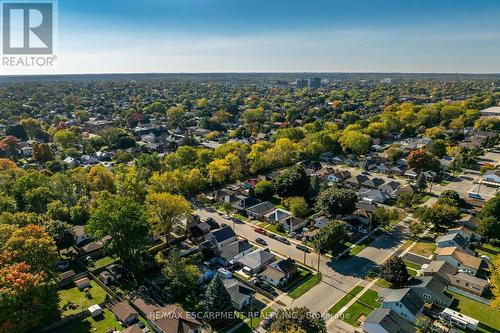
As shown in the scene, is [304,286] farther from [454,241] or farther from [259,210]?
[454,241]

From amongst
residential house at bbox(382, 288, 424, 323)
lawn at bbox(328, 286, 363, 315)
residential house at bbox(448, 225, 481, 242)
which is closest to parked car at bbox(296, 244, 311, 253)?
lawn at bbox(328, 286, 363, 315)

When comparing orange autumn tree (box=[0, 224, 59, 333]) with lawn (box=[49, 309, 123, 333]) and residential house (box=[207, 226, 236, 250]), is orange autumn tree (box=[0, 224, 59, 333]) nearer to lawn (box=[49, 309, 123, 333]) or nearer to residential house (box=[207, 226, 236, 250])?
lawn (box=[49, 309, 123, 333])

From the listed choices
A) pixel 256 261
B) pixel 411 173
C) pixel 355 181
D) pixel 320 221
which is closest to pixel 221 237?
pixel 256 261

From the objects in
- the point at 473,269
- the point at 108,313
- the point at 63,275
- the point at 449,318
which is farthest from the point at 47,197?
the point at 473,269

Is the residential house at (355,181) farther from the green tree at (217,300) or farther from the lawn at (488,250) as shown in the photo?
the green tree at (217,300)

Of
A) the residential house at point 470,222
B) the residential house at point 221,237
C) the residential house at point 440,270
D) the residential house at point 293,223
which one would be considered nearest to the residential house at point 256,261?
the residential house at point 221,237
